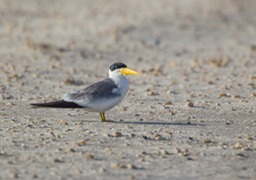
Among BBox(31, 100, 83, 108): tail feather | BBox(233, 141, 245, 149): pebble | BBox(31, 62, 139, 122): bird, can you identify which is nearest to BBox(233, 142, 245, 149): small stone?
BBox(233, 141, 245, 149): pebble

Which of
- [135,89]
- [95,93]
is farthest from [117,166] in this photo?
[135,89]

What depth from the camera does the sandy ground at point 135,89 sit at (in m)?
7.18

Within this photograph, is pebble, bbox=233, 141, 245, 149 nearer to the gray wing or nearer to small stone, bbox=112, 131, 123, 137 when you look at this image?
small stone, bbox=112, 131, 123, 137

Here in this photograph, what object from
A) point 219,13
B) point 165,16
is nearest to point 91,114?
point 165,16

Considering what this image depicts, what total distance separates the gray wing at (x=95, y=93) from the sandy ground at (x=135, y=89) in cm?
30

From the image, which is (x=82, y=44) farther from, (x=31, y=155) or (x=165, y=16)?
(x=31, y=155)

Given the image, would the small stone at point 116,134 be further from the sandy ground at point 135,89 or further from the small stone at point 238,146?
the small stone at point 238,146

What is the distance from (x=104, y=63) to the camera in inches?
621

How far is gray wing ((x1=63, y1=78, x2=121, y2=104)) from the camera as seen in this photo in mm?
8758

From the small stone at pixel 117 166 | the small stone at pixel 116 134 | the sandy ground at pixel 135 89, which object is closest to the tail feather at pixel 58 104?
the sandy ground at pixel 135 89

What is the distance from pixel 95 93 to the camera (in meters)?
8.84

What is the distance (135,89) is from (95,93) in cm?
323

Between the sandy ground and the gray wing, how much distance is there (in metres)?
0.30

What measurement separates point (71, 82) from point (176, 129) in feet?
13.2
